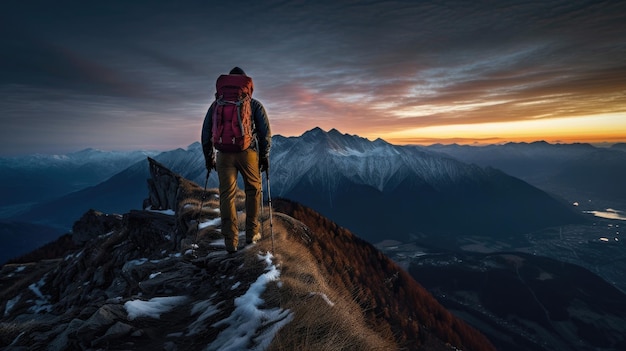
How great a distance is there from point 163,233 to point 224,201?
1312cm

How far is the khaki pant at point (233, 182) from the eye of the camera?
30.1ft

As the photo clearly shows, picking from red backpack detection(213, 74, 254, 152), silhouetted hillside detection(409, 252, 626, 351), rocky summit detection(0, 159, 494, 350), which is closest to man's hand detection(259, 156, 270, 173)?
red backpack detection(213, 74, 254, 152)

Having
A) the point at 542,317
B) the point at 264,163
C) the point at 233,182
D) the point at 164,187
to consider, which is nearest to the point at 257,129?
the point at 264,163

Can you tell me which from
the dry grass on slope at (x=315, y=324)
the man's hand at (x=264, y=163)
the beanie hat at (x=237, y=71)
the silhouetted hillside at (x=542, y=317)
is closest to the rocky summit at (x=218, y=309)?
the dry grass on slope at (x=315, y=324)

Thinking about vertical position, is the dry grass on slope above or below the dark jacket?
below

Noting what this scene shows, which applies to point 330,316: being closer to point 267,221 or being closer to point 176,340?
point 176,340

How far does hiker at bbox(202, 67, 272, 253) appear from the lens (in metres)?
8.77

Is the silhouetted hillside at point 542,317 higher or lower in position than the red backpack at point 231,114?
lower

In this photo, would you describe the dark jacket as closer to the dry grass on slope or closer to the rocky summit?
the rocky summit

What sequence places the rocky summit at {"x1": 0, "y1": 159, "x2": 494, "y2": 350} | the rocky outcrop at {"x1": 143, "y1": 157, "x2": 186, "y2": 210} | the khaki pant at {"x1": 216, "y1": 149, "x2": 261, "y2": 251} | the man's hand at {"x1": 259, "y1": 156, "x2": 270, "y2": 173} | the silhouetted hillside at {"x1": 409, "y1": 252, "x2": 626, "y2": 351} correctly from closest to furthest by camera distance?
1. the rocky summit at {"x1": 0, "y1": 159, "x2": 494, "y2": 350}
2. the khaki pant at {"x1": 216, "y1": 149, "x2": 261, "y2": 251}
3. the man's hand at {"x1": 259, "y1": 156, "x2": 270, "y2": 173}
4. the rocky outcrop at {"x1": 143, "y1": 157, "x2": 186, "y2": 210}
5. the silhouetted hillside at {"x1": 409, "y1": 252, "x2": 626, "y2": 351}

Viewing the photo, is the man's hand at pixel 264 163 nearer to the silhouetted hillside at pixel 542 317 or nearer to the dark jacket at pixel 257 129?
the dark jacket at pixel 257 129

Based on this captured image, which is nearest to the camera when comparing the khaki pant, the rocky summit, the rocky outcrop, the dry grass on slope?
the dry grass on slope

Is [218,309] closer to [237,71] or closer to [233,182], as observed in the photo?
[233,182]

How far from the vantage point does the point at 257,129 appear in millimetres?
9477
